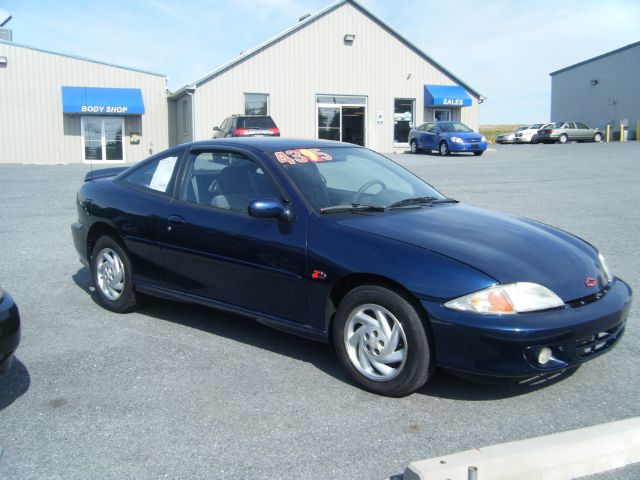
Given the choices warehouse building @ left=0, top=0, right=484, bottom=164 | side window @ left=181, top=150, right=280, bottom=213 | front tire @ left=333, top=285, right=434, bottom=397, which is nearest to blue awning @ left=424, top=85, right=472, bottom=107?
warehouse building @ left=0, top=0, right=484, bottom=164

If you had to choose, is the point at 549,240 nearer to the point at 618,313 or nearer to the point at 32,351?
the point at 618,313

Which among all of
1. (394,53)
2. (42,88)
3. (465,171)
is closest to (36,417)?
(465,171)

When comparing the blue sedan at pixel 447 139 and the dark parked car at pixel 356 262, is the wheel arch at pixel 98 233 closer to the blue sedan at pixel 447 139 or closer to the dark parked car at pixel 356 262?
the dark parked car at pixel 356 262

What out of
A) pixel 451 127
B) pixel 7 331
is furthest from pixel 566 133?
pixel 7 331

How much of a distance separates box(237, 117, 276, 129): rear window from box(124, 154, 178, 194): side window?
17.3m

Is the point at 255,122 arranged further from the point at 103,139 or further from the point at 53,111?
the point at 53,111

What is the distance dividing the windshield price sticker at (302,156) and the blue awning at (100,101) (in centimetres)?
2624

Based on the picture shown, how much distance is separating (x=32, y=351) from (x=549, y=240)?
364 centimetres

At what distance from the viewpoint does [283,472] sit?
10.0ft

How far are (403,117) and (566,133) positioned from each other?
12452 mm

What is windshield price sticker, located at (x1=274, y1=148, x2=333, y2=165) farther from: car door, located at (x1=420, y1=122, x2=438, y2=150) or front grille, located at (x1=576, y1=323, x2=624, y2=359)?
car door, located at (x1=420, y1=122, x2=438, y2=150)

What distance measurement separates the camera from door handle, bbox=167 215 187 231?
16.2ft

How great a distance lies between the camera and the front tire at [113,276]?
5492 mm

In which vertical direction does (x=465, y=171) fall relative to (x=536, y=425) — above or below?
above
